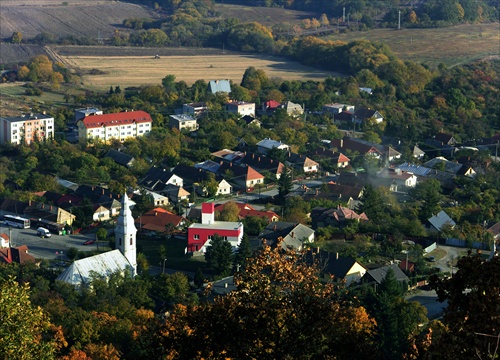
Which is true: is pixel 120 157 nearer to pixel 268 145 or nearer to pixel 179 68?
pixel 268 145

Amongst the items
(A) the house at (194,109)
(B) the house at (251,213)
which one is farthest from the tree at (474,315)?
(A) the house at (194,109)

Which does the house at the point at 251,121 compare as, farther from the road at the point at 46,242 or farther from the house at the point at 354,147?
the road at the point at 46,242

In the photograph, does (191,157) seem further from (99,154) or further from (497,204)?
(497,204)

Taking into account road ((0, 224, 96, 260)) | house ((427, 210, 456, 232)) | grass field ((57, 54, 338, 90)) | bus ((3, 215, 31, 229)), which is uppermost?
grass field ((57, 54, 338, 90))

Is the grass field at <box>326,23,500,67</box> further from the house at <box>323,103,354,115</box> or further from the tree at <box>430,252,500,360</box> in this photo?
the tree at <box>430,252,500,360</box>

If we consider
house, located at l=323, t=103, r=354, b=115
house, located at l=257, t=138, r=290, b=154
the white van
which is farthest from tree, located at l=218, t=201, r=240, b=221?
house, located at l=323, t=103, r=354, b=115

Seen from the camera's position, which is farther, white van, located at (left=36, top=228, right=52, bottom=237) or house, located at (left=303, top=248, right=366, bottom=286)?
white van, located at (left=36, top=228, right=52, bottom=237)
